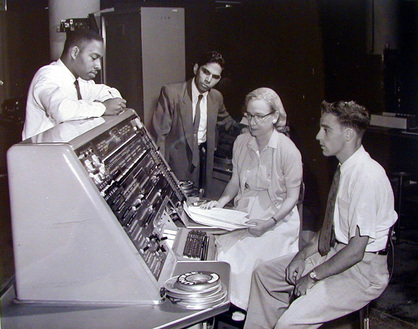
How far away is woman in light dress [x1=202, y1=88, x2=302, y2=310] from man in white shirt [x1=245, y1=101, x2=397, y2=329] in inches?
16.4

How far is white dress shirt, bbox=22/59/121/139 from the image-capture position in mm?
2484

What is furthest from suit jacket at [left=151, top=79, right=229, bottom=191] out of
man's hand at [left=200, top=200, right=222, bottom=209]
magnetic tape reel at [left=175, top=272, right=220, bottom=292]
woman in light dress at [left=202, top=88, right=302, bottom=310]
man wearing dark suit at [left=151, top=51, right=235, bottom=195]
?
magnetic tape reel at [left=175, top=272, right=220, bottom=292]

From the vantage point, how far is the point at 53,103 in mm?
2484

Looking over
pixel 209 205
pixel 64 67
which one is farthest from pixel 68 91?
pixel 209 205

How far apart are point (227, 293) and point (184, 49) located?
2287mm

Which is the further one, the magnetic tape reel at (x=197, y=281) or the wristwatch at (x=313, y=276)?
the wristwatch at (x=313, y=276)

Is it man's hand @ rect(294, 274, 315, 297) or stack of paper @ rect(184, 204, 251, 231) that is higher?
stack of paper @ rect(184, 204, 251, 231)

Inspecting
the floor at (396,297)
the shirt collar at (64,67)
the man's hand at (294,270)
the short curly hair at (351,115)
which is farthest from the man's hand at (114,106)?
the man's hand at (294,270)

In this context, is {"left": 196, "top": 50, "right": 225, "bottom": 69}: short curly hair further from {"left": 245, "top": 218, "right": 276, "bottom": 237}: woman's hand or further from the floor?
the floor

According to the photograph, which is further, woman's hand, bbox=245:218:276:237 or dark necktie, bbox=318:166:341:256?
woman's hand, bbox=245:218:276:237

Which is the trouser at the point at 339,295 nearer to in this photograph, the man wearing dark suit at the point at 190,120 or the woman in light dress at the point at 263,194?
the woman in light dress at the point at 263,194

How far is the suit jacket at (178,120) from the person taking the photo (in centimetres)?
378

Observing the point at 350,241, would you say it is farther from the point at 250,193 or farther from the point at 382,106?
the point at 382,106

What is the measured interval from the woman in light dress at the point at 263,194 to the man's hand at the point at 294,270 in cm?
31
